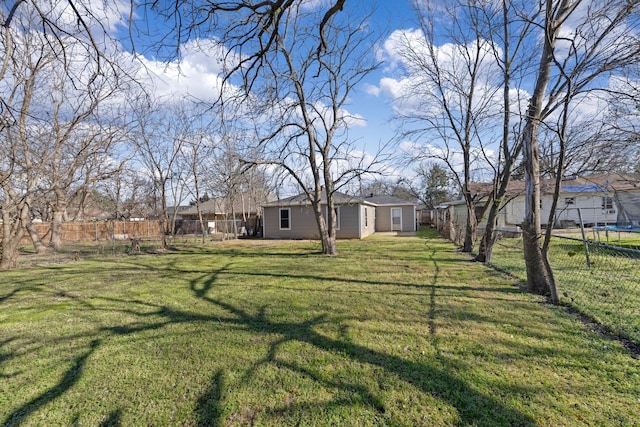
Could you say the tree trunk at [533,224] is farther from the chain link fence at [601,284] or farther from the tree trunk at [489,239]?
the tree trunk at [489,239]

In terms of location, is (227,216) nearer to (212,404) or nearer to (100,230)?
(100,230)

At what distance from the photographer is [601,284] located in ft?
18.2

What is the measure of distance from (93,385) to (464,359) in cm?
338

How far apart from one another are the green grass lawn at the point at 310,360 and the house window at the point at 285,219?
12.9 meters

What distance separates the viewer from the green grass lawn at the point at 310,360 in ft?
7.12

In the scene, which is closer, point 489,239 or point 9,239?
point 489,239

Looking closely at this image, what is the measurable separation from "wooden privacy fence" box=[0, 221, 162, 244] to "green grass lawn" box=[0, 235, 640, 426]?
17.7 metres

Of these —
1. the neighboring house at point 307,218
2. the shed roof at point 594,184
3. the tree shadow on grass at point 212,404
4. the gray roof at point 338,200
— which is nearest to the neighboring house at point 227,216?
the neighboring house at point 307,218

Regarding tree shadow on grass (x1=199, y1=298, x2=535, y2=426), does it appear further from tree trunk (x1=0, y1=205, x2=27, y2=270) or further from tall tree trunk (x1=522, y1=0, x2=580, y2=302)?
tree trunk (x1=0, y1=205, x2=27, y2=270)

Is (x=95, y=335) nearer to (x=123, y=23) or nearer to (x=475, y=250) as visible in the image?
(x=123, y=23)

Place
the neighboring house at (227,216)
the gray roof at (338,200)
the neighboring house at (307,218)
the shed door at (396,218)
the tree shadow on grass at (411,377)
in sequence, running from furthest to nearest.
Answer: the shed door at (396,218)
the neighboring house at (227,216)
the neighboring house at (307,218)
the gray roof at (338,200)
the tree shadow on grass at (411,377)

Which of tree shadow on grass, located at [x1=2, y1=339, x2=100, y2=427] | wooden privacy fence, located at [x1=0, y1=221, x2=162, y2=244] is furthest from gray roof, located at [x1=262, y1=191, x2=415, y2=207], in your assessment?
tree shadow on grass, located at [x1=2, y1=339, x2=100, y2=427]

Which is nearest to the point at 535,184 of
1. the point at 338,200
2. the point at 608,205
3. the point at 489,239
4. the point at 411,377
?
the point at 489,239

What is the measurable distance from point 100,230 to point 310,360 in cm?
2563
